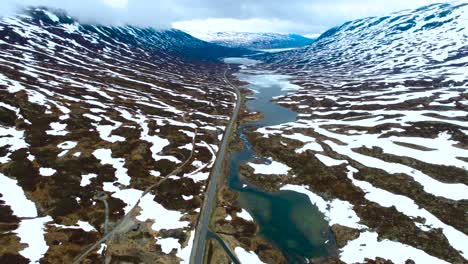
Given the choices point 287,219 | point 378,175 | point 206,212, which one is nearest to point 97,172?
point 206,212

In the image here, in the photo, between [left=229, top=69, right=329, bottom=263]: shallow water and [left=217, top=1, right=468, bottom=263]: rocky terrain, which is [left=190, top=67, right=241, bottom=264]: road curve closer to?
[left=217, top=1, right=468, bottom=263]: rocky terrain

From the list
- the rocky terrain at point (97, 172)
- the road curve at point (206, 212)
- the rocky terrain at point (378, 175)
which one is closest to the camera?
the road curve at point (206, 212)

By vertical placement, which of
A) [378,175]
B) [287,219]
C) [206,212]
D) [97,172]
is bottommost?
[97,172]

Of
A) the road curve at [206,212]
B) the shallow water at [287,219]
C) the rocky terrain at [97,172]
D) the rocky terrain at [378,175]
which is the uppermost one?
the rocky terrain at [378,175]

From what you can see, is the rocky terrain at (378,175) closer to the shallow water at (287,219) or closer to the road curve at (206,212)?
the shallow water at (287,219)

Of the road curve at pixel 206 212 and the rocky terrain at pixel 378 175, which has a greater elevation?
the rocky terrain at pixel 378 175

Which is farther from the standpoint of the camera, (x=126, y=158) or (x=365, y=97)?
(x=365, y=97)

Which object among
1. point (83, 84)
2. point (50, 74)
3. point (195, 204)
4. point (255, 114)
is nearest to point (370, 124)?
point (255, 114)

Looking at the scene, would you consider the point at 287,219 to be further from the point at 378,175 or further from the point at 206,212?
the point at 378,175

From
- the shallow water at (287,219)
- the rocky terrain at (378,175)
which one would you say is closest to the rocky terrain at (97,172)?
the shallow water at (287,219)

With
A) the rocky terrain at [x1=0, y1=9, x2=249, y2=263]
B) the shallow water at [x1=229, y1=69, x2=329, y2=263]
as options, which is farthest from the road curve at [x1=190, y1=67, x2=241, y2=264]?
the shallow water at [x1=229, y1=69, x2=329, y2=263]

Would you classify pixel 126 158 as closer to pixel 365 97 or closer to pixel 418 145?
pixel 418 145
